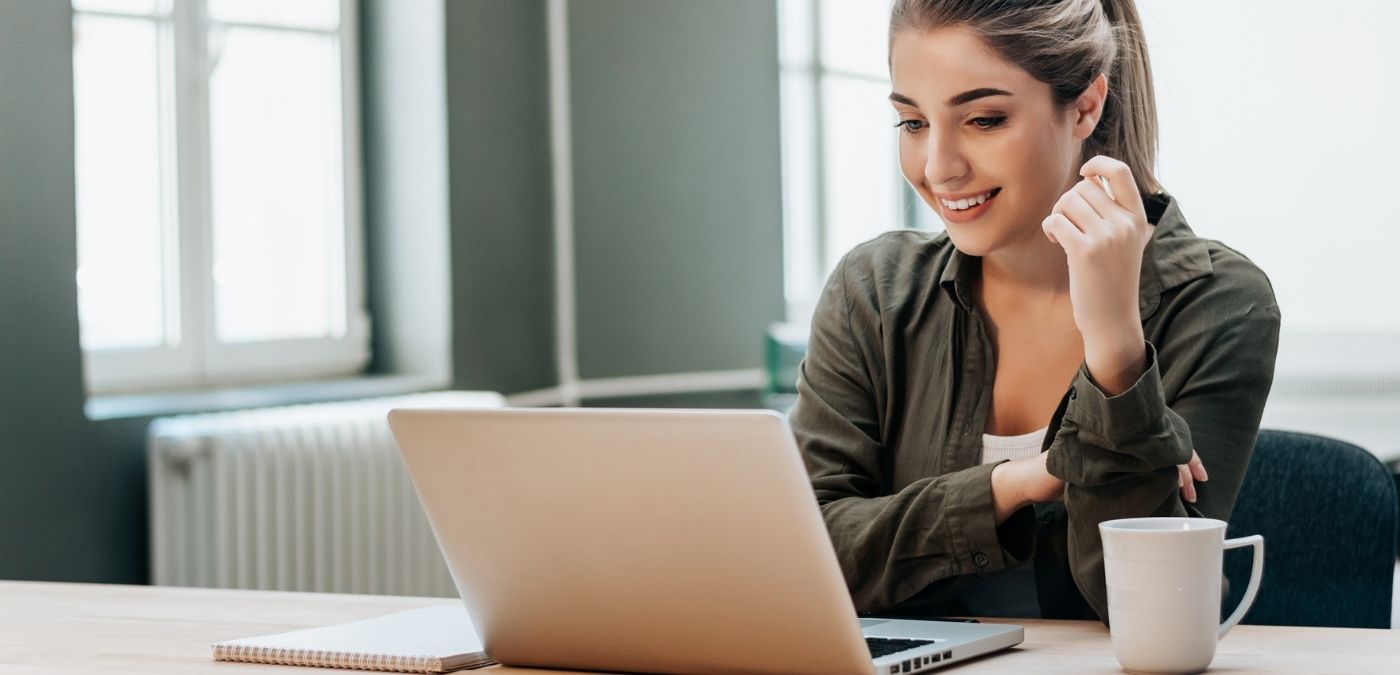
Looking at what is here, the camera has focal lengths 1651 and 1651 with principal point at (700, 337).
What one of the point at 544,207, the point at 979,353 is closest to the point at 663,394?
the point at 544,207

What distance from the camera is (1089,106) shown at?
1.66 m

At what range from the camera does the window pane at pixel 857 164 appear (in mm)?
5180

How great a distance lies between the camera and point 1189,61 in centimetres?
451

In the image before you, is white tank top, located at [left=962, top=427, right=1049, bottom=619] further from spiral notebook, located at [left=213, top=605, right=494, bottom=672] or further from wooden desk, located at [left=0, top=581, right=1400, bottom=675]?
spiral notebook, located at [left=213, top=605, right=494, bottom=672]

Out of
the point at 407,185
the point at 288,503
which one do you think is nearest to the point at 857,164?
the point at 407,185

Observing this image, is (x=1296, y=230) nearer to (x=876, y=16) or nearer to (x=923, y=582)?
(x=876, y=16)

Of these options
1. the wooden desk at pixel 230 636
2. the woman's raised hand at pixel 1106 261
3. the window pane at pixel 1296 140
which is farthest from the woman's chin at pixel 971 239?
the window pane at pixel 1296 140

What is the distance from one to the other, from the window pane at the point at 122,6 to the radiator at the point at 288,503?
81 cm

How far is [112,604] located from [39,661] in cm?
27

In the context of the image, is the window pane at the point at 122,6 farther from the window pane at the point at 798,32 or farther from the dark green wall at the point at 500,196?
the window pane at the point at 798,32

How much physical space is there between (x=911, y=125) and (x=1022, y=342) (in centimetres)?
26

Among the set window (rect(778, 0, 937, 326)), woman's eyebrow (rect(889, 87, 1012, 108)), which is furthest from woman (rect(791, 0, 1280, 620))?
window (rect(778, 0, 937, 326))

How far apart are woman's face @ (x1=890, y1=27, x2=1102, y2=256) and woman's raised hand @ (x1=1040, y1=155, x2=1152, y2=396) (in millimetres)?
260

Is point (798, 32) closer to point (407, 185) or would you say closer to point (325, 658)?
point (407, 185)
